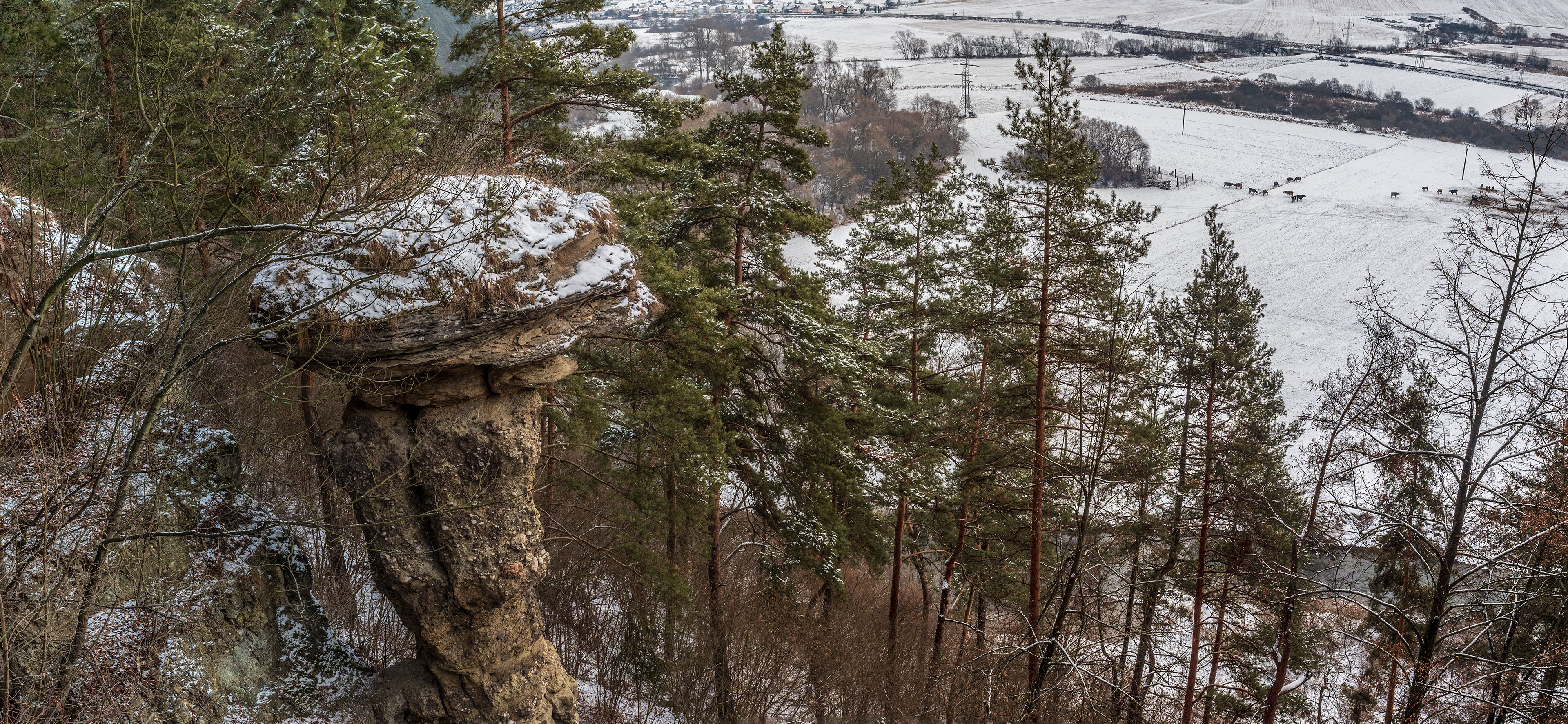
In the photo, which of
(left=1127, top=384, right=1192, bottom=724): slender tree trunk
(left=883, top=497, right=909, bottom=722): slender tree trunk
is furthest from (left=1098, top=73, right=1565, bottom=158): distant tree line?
(left=883, top=497, right=909, bottom=722): slender tree trunk

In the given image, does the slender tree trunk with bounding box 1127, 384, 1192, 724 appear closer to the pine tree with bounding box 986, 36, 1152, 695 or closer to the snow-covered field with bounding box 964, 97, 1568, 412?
the pine tree with bounding box 986, 36, 1152, 695

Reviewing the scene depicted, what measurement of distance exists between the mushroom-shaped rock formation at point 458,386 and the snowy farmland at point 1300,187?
19771 millimetres

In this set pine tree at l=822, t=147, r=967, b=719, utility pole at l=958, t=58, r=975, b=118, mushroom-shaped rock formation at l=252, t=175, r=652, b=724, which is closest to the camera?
mushroom-shaped rock formation at l=252, t=175, r=652, b=724

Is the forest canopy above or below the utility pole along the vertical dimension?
below

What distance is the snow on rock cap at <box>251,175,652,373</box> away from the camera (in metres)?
8.16

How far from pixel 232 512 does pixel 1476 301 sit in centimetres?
4530

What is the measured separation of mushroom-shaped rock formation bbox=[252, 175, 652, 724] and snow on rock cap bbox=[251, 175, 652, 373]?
0.02 m

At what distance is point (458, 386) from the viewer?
944cm

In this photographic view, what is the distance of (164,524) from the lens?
8938mm

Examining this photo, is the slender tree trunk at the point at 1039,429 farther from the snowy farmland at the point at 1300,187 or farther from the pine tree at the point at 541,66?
the snowy farmland at the point at 1300,187

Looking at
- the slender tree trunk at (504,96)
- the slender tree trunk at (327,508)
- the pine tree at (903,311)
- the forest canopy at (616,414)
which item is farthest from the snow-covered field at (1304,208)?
the slender tree trunk at (327,508)

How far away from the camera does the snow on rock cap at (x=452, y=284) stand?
8156 millimetres

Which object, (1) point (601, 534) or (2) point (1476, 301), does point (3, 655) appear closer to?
(1) point (601, 534)

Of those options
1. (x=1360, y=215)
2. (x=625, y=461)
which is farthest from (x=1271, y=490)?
(x=1360, y=215)
